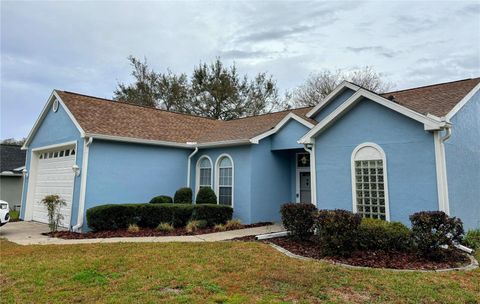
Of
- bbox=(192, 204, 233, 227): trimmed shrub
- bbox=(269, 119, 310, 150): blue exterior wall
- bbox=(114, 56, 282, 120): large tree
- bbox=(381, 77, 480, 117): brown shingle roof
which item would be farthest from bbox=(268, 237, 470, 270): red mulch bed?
bbox=(114, 56, 282, 120): large tree

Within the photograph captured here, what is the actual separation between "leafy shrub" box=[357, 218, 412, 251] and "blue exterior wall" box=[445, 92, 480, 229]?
1810mm

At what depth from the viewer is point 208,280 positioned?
530cm

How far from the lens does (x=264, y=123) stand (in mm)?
14820

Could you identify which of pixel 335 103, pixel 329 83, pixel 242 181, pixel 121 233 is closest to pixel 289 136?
pixel 335 103

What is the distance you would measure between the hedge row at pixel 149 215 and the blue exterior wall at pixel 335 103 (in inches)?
216

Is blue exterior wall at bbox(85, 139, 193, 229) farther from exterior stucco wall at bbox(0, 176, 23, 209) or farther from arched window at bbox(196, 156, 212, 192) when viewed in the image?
exterior stucco wall at bbox(0, 176, 23, 209)

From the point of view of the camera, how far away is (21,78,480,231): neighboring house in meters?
8.42

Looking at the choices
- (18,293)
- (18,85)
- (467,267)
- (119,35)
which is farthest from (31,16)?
(467,267)

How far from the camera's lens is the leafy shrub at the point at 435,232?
6.71m

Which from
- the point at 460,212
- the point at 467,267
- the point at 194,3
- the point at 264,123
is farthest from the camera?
the point at 264,123

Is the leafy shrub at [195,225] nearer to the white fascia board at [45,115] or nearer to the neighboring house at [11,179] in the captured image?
the white fascia board at [45,115]

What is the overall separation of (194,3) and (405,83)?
2261 centimetres

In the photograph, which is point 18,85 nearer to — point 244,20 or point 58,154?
point 58,154

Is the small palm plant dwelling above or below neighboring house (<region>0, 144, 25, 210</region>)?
below
